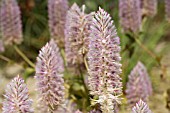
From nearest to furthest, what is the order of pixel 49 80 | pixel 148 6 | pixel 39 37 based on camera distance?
1. pixel 49 80
2. pixel 148 6
3. pixel 39 37

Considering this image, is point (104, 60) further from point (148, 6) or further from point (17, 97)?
point (148, 6)

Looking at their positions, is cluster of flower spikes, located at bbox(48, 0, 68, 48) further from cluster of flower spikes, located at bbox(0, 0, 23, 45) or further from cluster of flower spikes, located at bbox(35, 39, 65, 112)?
cluster of flower spikes, located at bbox(35, 39, 65, 112)

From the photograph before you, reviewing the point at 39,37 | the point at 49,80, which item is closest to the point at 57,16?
the point at 49,80

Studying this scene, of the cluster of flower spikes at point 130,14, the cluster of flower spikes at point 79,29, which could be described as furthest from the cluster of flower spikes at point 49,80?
the cluster of flower spikes at point 130,14

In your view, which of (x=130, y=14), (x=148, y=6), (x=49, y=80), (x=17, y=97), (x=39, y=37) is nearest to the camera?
(x=17, y=97)

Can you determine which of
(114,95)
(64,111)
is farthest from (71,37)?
(114,95)

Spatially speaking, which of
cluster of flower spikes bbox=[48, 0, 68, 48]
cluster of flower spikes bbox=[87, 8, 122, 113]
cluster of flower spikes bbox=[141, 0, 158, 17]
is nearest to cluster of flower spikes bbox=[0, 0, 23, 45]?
cluster of flower spikes bbox=[48, 0, 68, 48]
